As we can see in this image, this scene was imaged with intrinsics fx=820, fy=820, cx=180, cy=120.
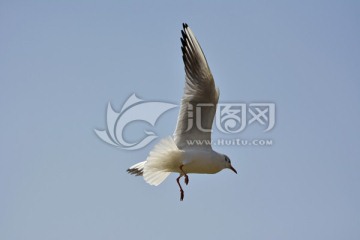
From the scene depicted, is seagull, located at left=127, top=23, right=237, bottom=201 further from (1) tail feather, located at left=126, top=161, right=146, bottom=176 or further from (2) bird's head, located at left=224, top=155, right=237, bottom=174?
(1) tail feather, located at left=126, top=161, right=146, bottom=176

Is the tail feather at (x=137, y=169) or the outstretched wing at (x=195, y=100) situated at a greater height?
the outstretched wing at (x=195, y=100)

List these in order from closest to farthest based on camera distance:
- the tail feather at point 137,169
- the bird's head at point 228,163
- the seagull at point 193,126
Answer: the seagull at point 193,126 → the bird's head at point 228,163 → the tail feather at point 137,169

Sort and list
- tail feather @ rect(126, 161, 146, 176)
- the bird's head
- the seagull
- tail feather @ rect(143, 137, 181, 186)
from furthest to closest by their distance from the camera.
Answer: tail feather @ rect(126, 161, 146, 176), the bird's head, the seagull, tail feather @ rect(143, 137, 181, 186)

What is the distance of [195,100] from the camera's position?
402 inches

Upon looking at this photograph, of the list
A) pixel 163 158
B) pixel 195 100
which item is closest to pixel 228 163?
pixel 195 100

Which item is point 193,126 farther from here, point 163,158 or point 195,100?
point 163,158

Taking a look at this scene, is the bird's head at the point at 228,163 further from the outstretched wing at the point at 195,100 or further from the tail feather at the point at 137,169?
the tail feather at the point at 137,169

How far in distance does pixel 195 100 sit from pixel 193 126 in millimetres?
331

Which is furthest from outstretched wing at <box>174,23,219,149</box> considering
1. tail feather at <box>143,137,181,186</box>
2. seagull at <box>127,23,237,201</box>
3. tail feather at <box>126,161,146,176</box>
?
tail feather at <box>126,161,146,176</box>

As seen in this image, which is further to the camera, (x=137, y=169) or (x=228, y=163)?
(x=137, y=169)

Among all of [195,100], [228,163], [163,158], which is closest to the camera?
[163,158]

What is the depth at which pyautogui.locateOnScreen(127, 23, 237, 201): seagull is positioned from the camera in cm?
1005

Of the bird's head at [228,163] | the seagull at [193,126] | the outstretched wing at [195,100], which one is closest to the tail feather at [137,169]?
the seagull at [193,126]

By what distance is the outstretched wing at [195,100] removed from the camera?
33.3 ft
